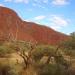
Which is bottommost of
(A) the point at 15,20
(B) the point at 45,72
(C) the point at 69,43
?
(B) the point at 45,72

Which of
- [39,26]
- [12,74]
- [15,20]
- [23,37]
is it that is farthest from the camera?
[39,26]

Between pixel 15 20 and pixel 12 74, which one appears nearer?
pixel 12 74

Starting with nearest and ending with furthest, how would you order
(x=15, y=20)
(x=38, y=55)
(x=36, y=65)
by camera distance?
1. (x=36, y=65)
2. (x=38, y=55)
3. (x=15, y=20)

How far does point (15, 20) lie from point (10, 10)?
4.10 meters

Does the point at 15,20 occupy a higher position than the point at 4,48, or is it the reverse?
the point at 15,20

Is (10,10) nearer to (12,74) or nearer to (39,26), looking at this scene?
(39,26)

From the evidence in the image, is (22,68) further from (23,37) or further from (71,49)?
(23,37)

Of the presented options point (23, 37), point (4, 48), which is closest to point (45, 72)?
point (4, 48)

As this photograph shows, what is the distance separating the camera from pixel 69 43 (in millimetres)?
35375

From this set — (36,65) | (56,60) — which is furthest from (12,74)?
(56,60)

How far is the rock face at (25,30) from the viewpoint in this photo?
93.9 metres

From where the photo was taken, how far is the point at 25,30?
343ft

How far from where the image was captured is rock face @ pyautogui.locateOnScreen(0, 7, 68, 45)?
308 ft

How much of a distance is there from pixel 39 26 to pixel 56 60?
80.6 metres
